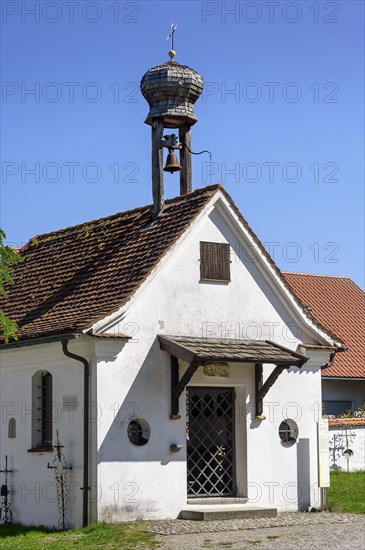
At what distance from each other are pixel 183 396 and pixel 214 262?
2.59m

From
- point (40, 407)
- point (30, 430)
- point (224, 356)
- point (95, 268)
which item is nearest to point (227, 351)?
point (224, 356)

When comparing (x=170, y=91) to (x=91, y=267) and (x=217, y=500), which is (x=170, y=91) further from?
(x=217, y=500)

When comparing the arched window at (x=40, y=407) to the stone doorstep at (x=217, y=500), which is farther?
the arched window at (x=40, y=407)

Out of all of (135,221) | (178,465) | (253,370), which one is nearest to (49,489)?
(178,465)

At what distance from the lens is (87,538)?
57.0ft

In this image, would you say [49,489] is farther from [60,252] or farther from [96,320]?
[60,252]

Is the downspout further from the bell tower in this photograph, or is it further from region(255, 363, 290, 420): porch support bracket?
the bell tower

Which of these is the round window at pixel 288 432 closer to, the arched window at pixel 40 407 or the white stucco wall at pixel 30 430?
the white stucco wall at pixel 30 430

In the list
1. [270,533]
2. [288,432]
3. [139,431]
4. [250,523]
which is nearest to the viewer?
[270,533]

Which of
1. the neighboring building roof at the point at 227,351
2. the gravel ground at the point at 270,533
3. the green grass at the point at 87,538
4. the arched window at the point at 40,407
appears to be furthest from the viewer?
the arched window at the point at 40,407

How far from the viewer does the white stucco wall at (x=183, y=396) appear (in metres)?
19.0

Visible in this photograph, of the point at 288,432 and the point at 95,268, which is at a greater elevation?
the point at 95,268

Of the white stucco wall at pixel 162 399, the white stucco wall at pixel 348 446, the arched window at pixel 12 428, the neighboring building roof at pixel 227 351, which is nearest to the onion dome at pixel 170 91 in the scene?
the white stucco wall at pixel 162 399

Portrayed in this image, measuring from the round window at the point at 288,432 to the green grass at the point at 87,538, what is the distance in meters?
3.90
